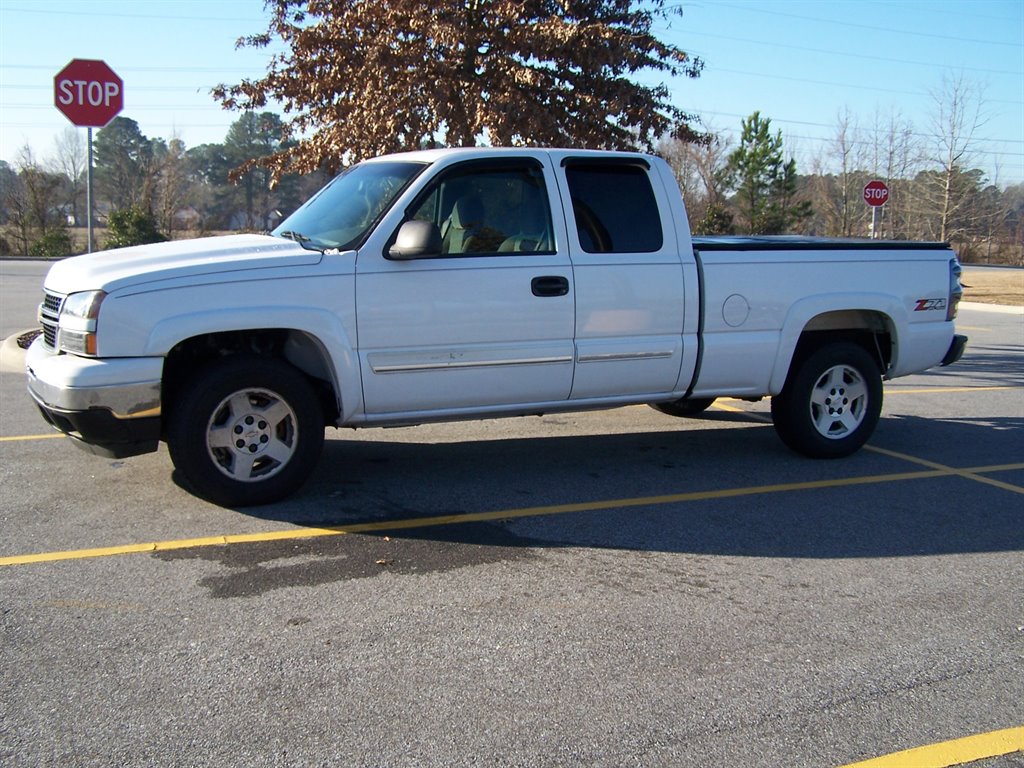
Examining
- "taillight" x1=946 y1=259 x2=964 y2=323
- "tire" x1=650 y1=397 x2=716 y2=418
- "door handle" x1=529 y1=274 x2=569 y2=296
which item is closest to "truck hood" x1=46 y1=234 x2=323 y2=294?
"door handle" x1=529 y1=274 x2=569 y2=296

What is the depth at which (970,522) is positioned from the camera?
5.66 m

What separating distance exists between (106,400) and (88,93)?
27.0 ft

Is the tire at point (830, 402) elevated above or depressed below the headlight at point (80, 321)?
below

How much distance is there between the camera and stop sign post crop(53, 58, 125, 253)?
11641 mm

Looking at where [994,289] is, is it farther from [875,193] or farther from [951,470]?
[951,470]

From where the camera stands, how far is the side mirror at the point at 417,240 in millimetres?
5430

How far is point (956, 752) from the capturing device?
321 centimetres

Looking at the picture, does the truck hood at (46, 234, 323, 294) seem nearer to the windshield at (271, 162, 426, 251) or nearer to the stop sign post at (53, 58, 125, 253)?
the windshield at (271, 162, 426, 251)

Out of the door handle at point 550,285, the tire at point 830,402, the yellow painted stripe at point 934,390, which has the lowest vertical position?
the yellow painted stripe at point 934,390

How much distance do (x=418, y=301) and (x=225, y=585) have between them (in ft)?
6.61

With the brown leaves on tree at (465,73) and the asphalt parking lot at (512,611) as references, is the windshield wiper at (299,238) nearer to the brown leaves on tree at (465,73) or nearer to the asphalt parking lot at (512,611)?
the asphalt parking lot at (512,611)

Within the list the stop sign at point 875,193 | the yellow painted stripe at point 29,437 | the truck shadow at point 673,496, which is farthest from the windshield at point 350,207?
the stop sign at point 875,193

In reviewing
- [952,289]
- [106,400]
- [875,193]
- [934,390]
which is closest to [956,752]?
[106,400]

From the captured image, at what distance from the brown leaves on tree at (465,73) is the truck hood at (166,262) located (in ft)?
17.1
